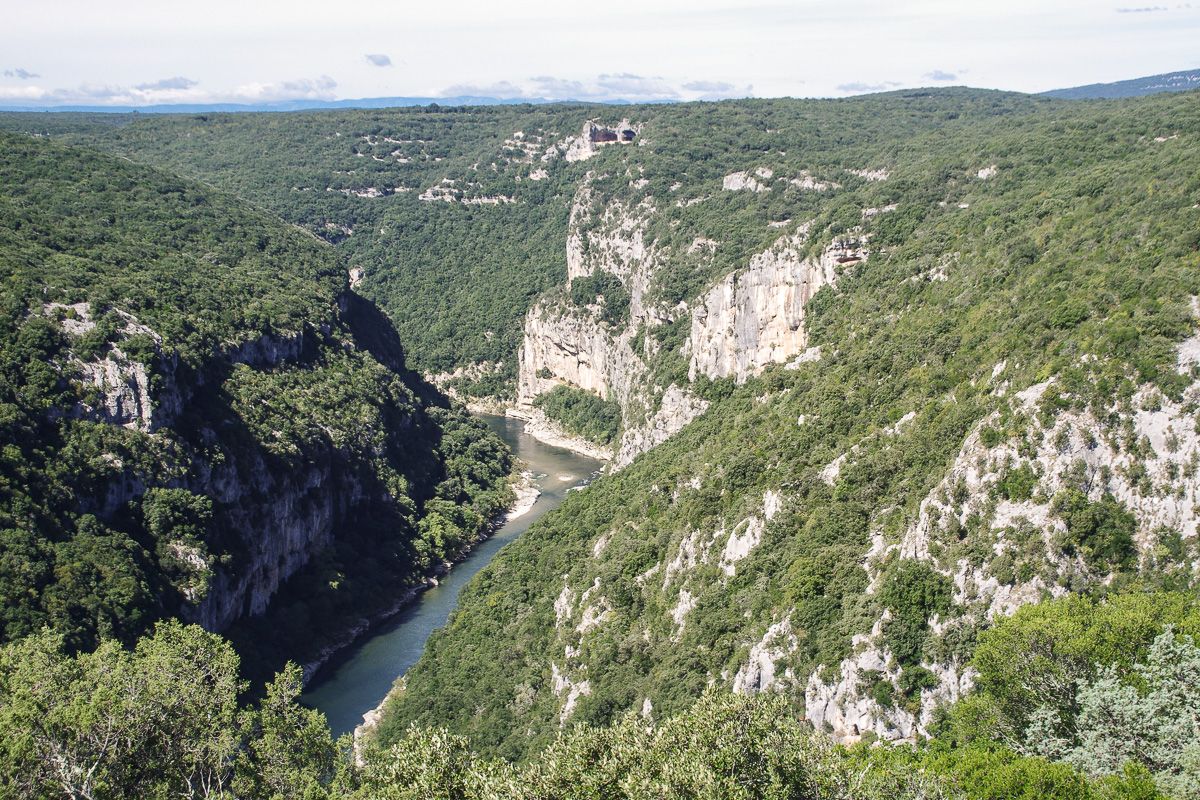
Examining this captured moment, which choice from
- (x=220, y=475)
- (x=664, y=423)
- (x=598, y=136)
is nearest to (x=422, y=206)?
(x=598, y=136)

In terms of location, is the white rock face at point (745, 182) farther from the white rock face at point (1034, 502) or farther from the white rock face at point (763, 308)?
the white rock face at point (1034, 502)

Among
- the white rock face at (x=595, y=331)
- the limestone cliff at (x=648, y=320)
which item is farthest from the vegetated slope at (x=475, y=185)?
the limestone cliff at (x=648, y=320)

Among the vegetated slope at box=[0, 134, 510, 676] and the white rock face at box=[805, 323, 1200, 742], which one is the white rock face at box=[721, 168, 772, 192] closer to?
the vegetated slope at box=[0, 134, 510, 676]

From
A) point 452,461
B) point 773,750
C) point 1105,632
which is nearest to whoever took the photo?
point 773,750

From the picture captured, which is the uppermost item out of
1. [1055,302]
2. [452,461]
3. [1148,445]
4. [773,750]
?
[1055,302]

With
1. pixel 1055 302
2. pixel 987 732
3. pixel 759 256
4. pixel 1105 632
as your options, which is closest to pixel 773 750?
pixel 987 732

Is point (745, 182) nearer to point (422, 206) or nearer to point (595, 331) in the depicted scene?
point (595, 331)

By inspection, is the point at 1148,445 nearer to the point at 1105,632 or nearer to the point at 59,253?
the point at 1105,632
